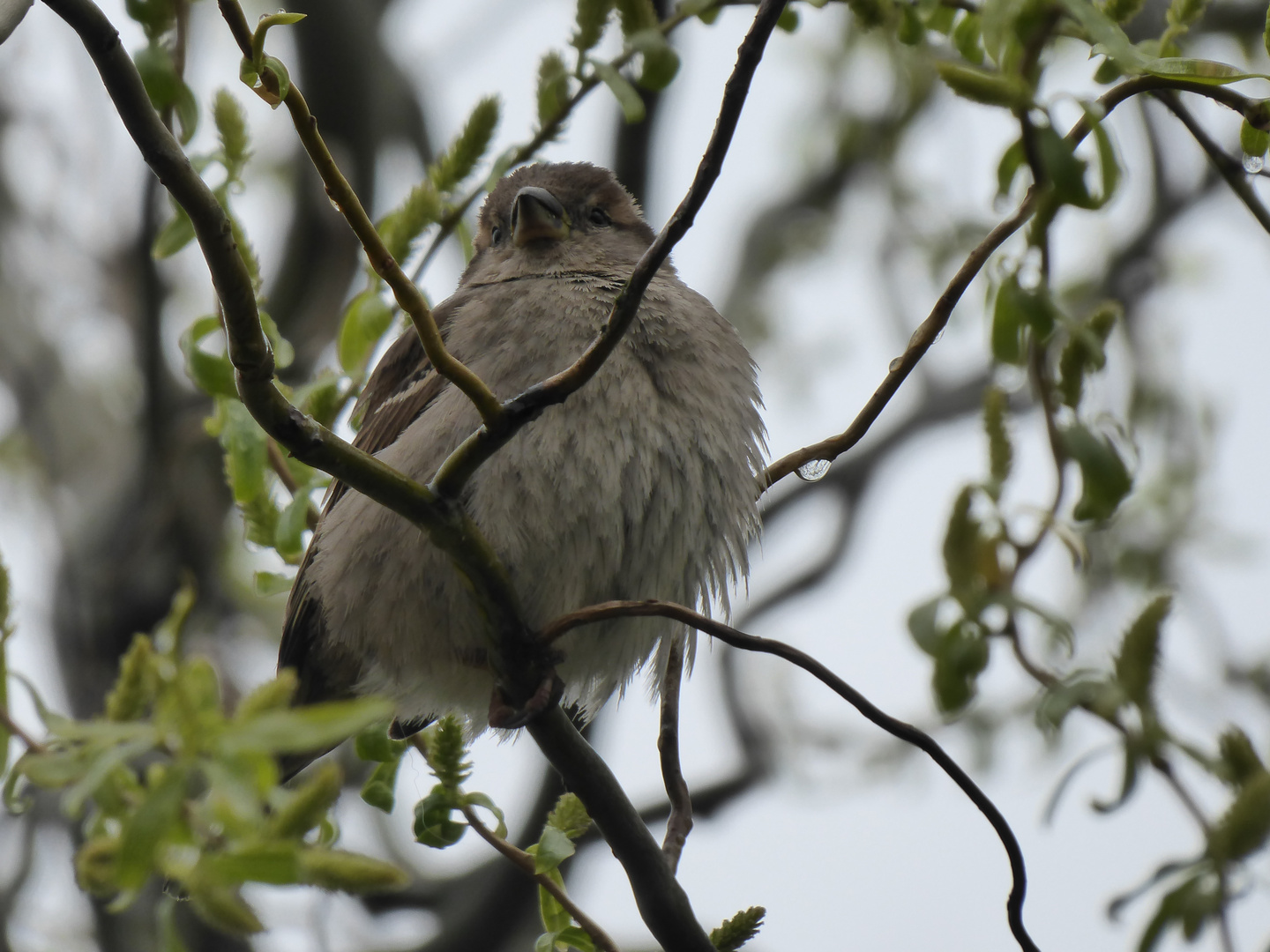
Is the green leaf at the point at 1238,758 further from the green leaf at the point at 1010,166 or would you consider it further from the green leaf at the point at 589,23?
the green leaf at the point at 589,23

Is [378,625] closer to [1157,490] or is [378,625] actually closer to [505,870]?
[505,870]

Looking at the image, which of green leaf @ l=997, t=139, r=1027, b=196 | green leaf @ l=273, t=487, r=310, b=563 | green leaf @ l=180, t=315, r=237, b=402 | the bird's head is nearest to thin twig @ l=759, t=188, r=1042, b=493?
green leaf @ l=997, t=139, r=1027, b=196

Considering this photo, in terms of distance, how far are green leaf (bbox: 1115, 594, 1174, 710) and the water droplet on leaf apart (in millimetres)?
817

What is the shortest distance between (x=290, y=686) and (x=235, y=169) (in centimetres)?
211

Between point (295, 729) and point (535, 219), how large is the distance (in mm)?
3369

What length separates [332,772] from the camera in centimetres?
152

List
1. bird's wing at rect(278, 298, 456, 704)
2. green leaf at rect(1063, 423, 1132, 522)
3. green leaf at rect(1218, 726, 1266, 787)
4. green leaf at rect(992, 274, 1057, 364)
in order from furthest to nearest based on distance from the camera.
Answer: bird's wing at rect(278, 298, 456, 704) < green leaf at rect(1218, 726, 1266, 787) < green leaf at rect(1063, 423, 1132, 522) < green leaf at rect(992, 274, 1057, 364)

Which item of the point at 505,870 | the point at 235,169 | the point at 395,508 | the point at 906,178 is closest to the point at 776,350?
the point at 906,178

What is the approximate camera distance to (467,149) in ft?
10.6

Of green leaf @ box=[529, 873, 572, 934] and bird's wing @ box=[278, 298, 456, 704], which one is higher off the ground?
bird's wing @ box=[278, 298, 456, 704]

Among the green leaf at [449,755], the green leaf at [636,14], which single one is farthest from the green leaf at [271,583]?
the green leaf at [636,14]

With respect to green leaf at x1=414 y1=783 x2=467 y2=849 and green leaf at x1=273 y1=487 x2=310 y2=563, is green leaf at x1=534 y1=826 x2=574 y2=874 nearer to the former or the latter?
green leaf at x1=414 y1=783 x2=467 y2=849

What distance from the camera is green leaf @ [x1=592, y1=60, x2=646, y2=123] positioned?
10.3 ft

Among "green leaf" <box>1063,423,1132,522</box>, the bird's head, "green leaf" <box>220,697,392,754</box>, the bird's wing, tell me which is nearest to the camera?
"green leaf" <box>220,697,392,754</box>
